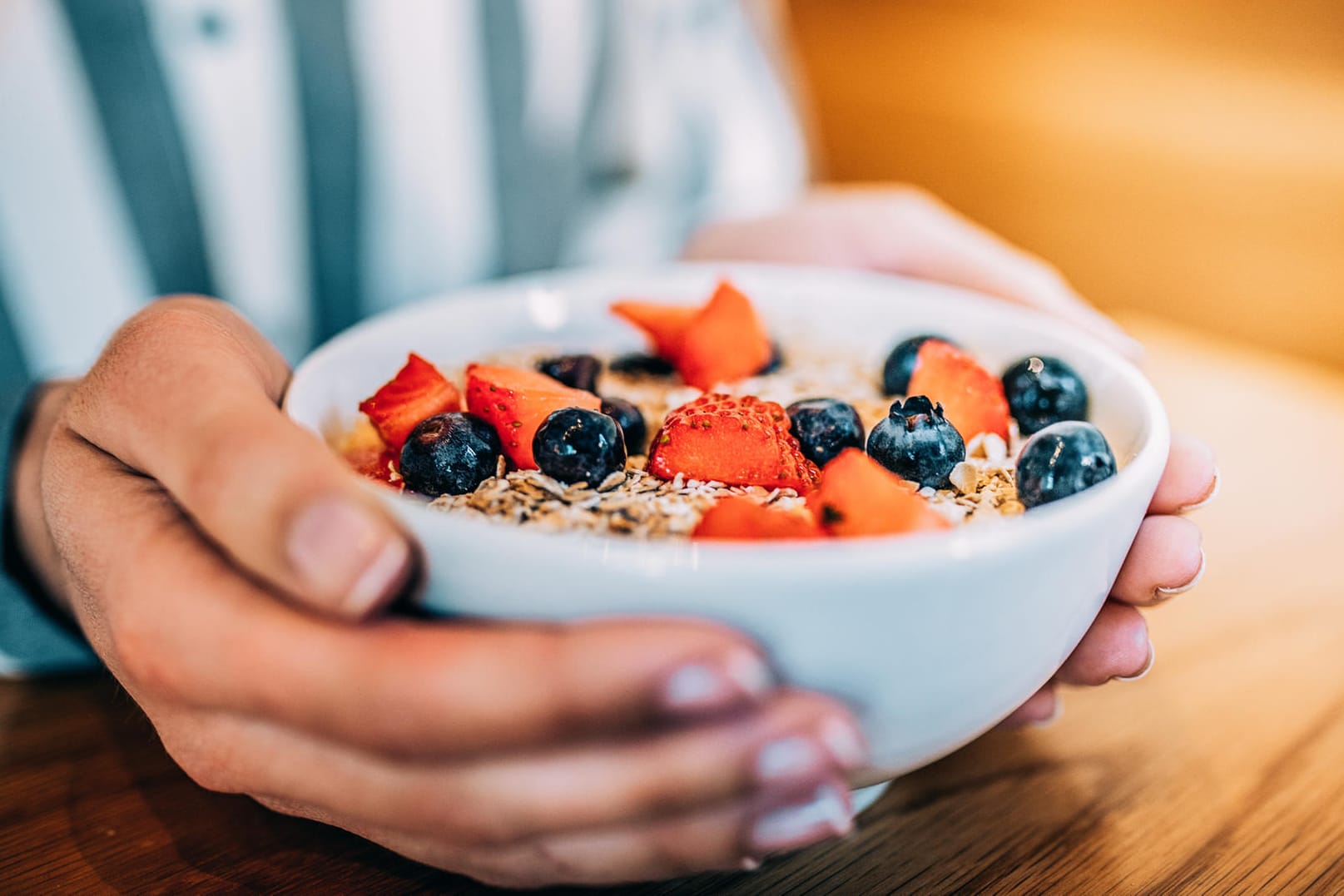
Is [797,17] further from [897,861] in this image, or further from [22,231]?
[897,861]

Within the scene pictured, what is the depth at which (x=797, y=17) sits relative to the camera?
2.81 m

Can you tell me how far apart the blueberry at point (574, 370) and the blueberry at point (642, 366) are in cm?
6

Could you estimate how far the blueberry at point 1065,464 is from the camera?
47cm

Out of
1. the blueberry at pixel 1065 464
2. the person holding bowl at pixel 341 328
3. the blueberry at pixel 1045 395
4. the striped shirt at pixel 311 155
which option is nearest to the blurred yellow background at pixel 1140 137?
the person holding bowl at pixel 341 328

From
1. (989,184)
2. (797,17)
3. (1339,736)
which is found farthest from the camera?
(797,17)

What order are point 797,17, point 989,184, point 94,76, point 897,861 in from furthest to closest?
point 797,17, point 989,184, point 94,76, point 897,861

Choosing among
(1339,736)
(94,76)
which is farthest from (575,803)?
(94,76)

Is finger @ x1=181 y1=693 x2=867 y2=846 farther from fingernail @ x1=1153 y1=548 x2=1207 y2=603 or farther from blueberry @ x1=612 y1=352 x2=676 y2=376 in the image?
blueberry @ x1=612 y1=352 x2=676 y2=376

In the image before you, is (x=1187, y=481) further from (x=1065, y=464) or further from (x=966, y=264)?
(x=966, y=264)

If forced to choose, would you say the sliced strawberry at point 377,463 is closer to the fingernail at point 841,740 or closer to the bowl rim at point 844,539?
the bowl rim at point 844,539

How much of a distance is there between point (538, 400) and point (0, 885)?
0.33 meters

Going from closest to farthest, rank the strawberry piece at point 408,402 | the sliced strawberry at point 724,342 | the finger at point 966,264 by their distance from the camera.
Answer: the strawberry piece at point 408,402 < the sliced strawberry at point 724,342 < the finger at point 966,264

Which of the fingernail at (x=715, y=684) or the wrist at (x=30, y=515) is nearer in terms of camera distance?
the fingernail at (x=715, y=684)

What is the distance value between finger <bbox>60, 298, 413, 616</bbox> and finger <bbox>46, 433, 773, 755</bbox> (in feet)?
0.05
